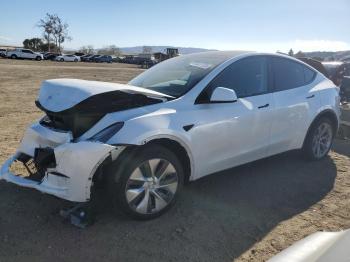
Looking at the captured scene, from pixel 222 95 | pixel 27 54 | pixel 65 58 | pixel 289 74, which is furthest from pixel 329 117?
pixel 65 58

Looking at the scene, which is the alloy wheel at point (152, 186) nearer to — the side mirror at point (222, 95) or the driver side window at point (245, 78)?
the side mirror at point (222, 95)

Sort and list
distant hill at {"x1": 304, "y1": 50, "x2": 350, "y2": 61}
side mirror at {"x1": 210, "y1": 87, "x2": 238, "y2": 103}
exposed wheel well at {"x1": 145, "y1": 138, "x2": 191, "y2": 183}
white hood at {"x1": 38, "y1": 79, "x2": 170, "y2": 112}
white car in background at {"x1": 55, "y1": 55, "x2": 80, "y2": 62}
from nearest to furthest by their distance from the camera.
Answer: white hood at {"x1": 38, "y1": 79, "x2": 170, "y2": 112} → exposed wheel well at {"x1": 145, "y1": 138, "x2": 191, "y2": 183} → side mirror at {"x1": 210, "y1": 87, "x2": 238, "y2": 103} → distant hill at {"x1": 304, "y1": 50, "x2": 350, "y2": 61} → white car in background at {"x1": 55, "y1": 55, "x2": 80, "y2": 62}

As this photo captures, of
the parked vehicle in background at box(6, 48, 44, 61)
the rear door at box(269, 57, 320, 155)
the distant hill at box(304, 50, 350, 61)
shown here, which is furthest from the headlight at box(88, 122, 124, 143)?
the parked vehicle in background at box(6, 48, 44, 61)

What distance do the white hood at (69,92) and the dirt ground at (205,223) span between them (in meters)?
1.08

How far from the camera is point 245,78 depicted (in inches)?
205

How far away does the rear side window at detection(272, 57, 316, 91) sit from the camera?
5.63 metres

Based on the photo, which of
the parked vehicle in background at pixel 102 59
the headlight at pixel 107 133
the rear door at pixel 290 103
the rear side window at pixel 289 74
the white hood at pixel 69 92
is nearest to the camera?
the headlight at pixel 107 133

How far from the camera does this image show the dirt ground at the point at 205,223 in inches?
145

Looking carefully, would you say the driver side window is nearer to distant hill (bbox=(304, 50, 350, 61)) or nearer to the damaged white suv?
→ the damaged white suv

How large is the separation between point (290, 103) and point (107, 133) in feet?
9.00

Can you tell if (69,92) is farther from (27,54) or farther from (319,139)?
(27,54)

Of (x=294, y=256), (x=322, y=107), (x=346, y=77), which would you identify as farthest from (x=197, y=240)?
(x=346, y=77)

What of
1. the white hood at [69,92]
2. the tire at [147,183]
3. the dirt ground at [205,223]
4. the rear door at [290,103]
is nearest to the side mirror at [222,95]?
the white hood at [69,92]

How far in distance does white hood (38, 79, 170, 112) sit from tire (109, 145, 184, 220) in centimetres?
68
